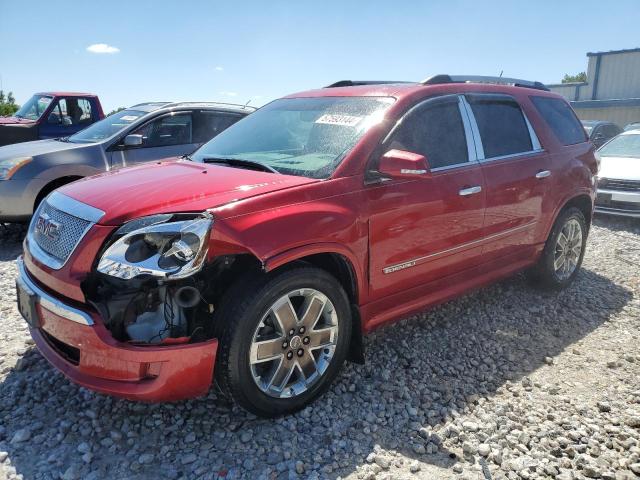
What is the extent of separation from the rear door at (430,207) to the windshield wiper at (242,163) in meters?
0.65

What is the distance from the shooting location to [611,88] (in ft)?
85.5

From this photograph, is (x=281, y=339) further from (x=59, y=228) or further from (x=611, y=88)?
(x=611, y=88)

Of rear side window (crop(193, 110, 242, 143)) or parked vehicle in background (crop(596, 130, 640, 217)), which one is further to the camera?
parked vehicle in background (crop(596, 130, 640, 217))

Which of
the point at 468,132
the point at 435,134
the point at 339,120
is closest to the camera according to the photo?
the point at 339,120

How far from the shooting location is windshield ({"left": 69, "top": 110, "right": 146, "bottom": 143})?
6.73m

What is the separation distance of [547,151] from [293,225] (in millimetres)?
2804

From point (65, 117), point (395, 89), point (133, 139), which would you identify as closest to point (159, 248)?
point (395, 89)

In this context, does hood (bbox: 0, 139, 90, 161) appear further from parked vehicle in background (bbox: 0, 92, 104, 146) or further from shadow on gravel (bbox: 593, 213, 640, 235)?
shadow on gravel (bbox: 593, 213, 640, 235)

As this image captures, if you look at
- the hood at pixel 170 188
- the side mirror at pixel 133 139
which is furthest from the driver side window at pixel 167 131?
the hood at pixel 170 188

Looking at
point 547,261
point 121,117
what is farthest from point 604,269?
point 121,117

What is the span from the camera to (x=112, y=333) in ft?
8.21

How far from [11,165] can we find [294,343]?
4806 mm

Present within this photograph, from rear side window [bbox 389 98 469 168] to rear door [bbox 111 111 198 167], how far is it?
4230 mm

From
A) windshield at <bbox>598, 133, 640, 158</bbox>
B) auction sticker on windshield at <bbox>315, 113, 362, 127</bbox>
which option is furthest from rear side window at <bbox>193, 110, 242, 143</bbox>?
windshield at <bbox>598, 133, 640, 158</bbox>
